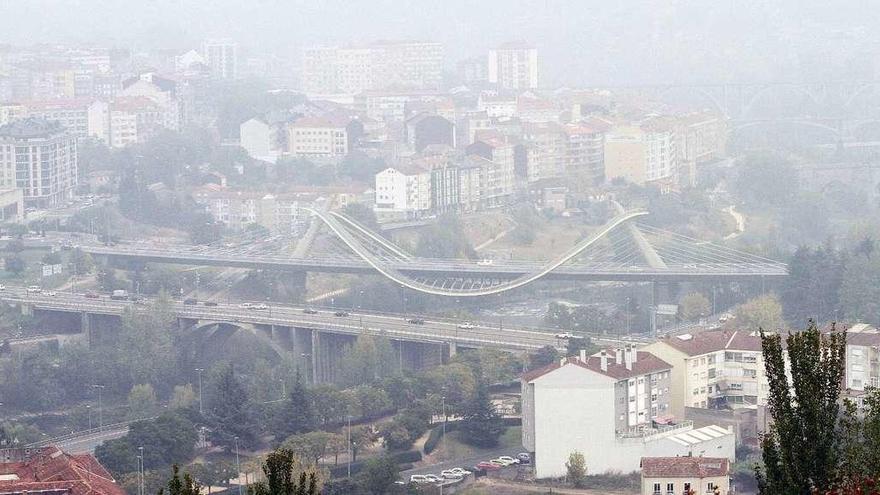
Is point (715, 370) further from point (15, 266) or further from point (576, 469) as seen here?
point (15, 266)

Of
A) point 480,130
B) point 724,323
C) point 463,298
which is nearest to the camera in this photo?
point 724,323

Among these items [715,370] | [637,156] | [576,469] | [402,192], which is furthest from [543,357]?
[637,156]

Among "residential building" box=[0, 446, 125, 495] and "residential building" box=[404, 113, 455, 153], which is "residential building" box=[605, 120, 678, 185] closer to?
"residential building" box=[404, 113, 455, 153]

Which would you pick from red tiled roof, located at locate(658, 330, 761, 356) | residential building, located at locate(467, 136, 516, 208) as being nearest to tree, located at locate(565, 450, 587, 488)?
red tiled roof, located at locate(658, 330, 761, 356)

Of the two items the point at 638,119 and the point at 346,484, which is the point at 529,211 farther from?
the point at 346,484

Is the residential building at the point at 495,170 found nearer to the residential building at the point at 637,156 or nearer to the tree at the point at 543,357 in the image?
the residential building at the point at 637,156

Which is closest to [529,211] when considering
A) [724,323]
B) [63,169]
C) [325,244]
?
[325,244]
